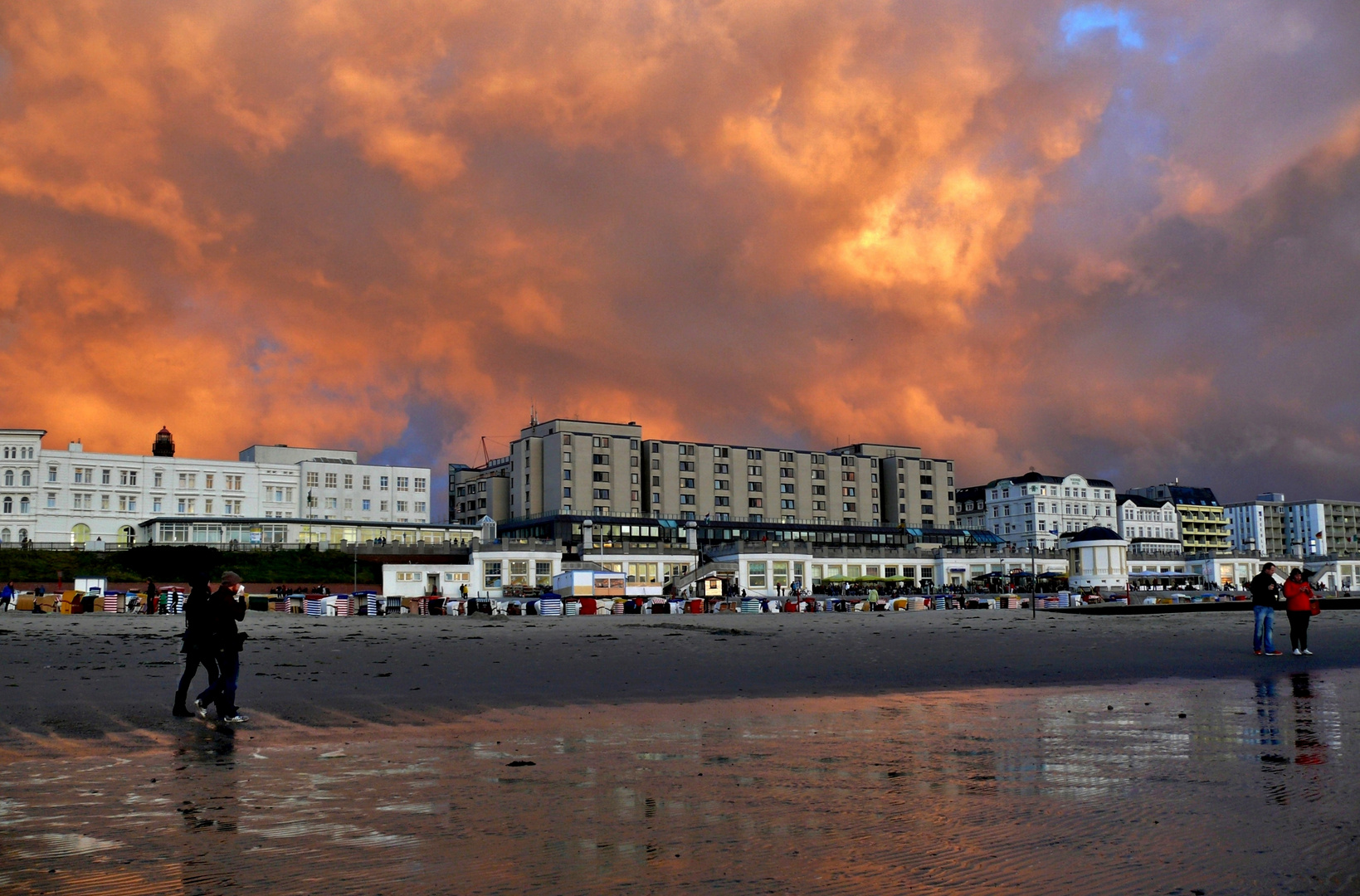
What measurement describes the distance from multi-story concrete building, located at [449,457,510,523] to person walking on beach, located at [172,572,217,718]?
494 feet

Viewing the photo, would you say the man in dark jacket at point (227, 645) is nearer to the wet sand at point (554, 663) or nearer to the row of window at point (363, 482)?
the wet sand at point (554, 663)

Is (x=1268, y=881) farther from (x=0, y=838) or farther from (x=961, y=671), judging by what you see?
(x=961, y=671)

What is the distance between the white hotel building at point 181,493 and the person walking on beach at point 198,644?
370 ft

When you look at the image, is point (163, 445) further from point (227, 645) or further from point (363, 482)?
point (227, 645)

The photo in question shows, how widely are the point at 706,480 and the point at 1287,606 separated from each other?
141m

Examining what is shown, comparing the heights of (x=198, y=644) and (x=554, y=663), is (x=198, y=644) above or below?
above

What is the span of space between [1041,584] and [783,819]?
10351 centimetres

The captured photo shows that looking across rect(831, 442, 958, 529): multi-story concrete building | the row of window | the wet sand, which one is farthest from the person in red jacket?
rect(831, 442, 958, 529): multi-story concrete building

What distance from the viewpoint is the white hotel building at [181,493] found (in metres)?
123

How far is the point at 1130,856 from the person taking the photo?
20.8 ft

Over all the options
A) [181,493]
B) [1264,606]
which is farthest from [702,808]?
[181,493]

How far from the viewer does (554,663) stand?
24578 mm

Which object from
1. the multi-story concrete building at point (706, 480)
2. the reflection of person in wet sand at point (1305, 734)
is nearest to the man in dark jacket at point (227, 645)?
the reflection of person in wet sand at point (1305, 734)

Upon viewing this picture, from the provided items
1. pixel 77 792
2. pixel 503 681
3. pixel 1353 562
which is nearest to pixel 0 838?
pixel 77 792
